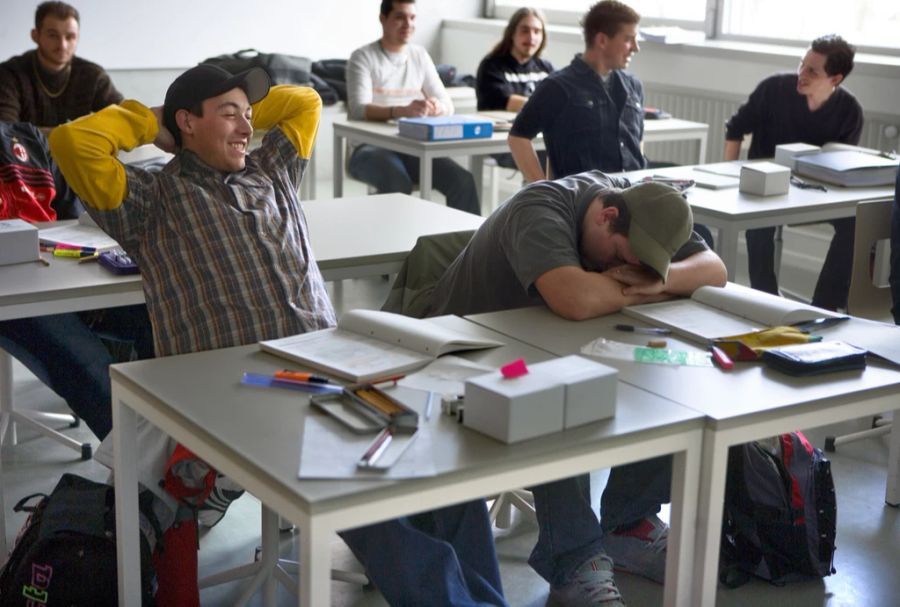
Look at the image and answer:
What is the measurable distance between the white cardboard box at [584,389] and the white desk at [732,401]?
0.16 metres

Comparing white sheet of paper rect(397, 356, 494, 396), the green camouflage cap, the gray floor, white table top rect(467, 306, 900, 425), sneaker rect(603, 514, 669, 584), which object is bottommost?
the gray floor

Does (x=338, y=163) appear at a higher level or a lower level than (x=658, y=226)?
lower

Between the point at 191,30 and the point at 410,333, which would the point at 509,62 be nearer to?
the point at 191,30

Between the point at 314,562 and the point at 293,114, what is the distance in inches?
56.8

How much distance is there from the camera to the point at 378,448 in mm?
1641

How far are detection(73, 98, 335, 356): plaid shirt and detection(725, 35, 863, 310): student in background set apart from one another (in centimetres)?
250

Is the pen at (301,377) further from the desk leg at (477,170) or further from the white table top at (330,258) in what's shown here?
the desk leg at (477,170)

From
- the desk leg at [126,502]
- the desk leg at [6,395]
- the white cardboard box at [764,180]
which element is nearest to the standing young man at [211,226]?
the desk leg at [126,502]

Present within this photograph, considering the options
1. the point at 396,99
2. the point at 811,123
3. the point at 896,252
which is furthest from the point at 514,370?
the point at 396,99

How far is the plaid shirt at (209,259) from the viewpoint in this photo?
235 cm

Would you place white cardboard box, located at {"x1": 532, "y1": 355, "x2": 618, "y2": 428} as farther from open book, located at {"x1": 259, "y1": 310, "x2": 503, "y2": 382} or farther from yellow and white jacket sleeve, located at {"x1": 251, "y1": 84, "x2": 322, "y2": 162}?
yellow and white jacket sleeve, located at {"x1": 251, "y1": 84, "x2": 322, "y2": 162}

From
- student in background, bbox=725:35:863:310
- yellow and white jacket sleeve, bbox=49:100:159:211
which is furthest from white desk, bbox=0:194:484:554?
student in background, bbox=725:35:863:310

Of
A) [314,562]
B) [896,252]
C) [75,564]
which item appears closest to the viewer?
[314,562]

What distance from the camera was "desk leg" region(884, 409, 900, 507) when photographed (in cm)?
301
